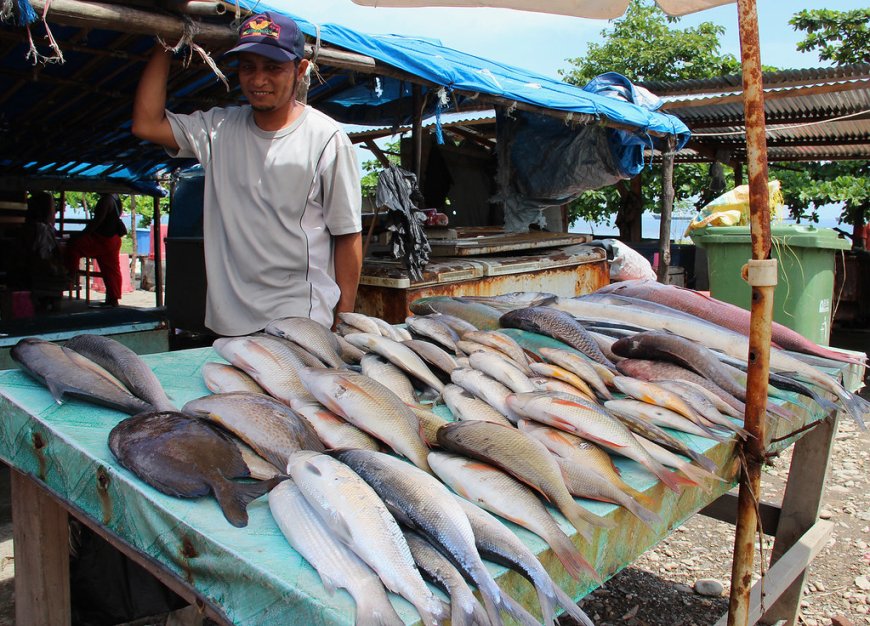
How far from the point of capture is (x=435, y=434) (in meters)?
1.84

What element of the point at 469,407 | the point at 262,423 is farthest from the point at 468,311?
the point at 262,423

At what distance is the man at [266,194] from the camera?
10.1 feet

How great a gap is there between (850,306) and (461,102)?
8138 mm

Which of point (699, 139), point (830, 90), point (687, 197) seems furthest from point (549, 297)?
point (687, 197)

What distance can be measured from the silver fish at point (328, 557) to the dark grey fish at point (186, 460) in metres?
0.08

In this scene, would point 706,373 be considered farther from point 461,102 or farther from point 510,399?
point 461,102

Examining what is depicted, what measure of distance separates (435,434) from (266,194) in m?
1.73

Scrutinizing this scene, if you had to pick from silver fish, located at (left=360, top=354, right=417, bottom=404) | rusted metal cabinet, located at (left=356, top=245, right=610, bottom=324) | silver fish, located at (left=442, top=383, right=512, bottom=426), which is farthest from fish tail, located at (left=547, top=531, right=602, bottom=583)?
rusted metal cabinet, located at (left=356, top=245, right=610, bottom=324)

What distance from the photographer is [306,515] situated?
1.34 m

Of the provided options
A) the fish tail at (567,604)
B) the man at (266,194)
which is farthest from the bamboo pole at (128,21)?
the fish tail at (567,604)

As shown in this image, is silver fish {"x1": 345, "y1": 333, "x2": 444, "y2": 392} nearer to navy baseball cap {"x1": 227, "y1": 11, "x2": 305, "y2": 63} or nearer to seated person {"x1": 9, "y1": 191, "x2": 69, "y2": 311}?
navy baseball cap {"x1": 227, "y1": 11, "x2": 305, "y2": 63}

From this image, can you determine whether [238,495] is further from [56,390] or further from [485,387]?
[485,387]

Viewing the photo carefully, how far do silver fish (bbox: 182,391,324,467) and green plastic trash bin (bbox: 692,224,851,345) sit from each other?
470 cm

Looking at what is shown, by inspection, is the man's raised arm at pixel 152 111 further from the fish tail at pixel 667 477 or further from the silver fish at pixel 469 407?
the fish tail at pixel 667 477
